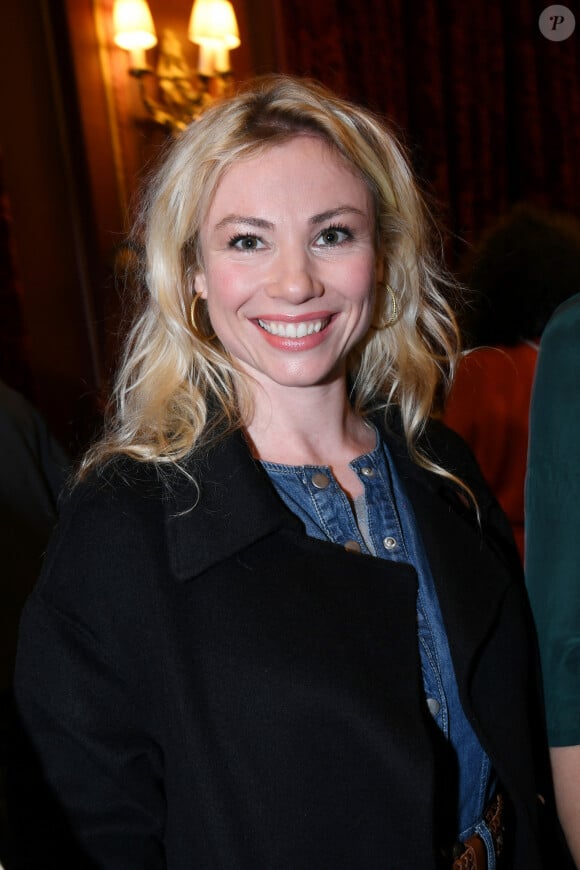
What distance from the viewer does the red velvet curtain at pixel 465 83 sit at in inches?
164

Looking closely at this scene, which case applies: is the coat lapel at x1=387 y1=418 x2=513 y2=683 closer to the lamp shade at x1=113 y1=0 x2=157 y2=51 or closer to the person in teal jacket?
the person in teal jacket

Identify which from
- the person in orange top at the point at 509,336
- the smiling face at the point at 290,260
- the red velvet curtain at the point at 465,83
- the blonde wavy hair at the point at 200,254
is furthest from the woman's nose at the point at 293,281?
the red velvet curtain at the point at 465,83

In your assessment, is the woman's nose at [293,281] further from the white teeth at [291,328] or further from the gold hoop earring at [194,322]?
the gold hoop earring at [194,322]

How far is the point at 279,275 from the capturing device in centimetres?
121

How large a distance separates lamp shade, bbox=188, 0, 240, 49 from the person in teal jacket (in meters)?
2.92

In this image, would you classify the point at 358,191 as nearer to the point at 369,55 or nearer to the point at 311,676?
the point at 311,676

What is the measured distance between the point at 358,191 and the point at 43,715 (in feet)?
2.69

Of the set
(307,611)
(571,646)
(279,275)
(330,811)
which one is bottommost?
(330,811)

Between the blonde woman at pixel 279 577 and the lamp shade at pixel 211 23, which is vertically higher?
the lamp shade at pixel 211 23

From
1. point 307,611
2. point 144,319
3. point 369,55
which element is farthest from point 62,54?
point 307,611

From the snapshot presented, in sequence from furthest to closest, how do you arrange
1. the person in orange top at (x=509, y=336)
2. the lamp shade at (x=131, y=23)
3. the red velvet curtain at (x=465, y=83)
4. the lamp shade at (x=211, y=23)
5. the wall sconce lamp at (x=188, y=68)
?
the red velvet curtain at (x=465, y=83) < the lamp shade at (x=211, y=23) < the wall sconce lamp at (x=188, y=68) < the lamp shade at (x=131, y=23) < the person in orange top at (x=509, y=336)

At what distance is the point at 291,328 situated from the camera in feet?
4.06

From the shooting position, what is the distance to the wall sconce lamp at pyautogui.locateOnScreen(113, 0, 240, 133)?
350cm

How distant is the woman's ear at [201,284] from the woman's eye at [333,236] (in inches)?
7.7
